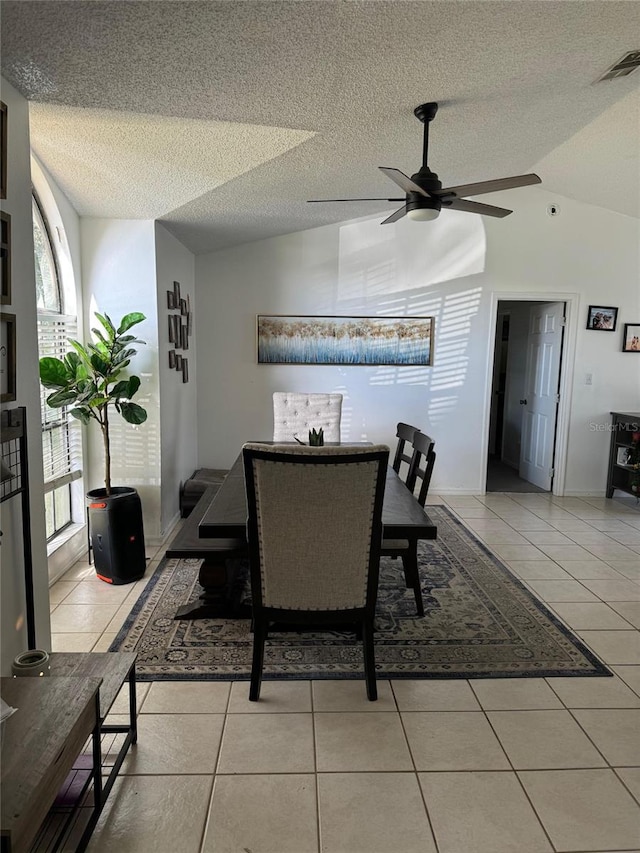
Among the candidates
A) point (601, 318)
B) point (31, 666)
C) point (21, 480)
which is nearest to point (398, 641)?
point (31, 666)

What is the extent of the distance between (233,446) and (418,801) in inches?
158

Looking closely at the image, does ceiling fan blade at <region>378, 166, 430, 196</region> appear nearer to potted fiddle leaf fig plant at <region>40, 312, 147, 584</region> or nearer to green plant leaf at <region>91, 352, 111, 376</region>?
potted fiddle leaf fig plant at <region>40, 312, 147, 584</region>

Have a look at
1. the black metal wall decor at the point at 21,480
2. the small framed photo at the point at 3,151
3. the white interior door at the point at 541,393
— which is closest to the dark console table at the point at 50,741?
the black metal wall decor at the point at 21,480

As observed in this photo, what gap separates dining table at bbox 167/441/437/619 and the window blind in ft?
3.32

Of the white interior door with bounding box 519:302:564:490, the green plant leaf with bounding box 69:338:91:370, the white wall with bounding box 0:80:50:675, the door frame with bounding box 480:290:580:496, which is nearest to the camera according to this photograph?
the white wall with bounding box 0:80:50:675

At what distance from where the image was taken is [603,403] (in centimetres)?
557

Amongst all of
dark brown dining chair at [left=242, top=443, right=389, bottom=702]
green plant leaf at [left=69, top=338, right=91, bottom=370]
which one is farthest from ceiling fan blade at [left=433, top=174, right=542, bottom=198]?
green plant leaf at [left=69, top=338, right=91, bottom=370]

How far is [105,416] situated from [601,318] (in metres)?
4.64

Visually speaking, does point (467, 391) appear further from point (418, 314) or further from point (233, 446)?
point (233, 446)

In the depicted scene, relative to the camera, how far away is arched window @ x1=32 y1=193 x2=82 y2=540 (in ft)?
10.9

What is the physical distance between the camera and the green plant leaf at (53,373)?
10.2ft

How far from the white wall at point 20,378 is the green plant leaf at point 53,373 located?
0.91m

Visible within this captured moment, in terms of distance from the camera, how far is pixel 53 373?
3.15 metres

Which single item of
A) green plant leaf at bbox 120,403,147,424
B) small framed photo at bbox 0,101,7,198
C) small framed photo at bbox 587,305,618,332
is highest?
small framed photo at bbox 0,101,7,198
